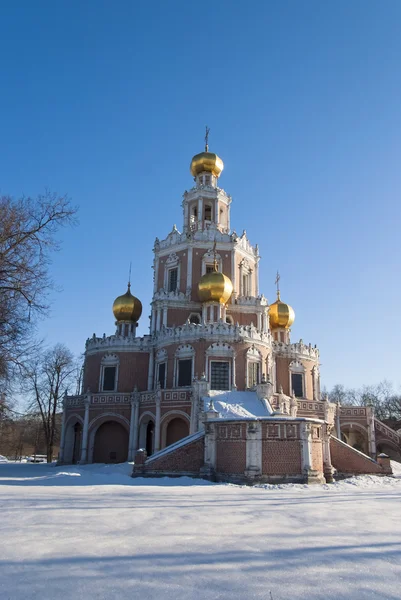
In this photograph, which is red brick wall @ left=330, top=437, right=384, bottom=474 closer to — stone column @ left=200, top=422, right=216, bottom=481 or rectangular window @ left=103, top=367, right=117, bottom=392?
stone column @ left=200, top=422, right=216, bottom=481

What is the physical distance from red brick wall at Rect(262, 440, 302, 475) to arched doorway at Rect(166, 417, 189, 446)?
1175 centimetres

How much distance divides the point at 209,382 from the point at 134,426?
20.9ft

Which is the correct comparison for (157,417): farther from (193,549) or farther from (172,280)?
(193,549)

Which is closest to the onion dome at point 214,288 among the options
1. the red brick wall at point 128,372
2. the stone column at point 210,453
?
the red brick wall at point 128,372

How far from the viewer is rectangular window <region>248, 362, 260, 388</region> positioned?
105 ft

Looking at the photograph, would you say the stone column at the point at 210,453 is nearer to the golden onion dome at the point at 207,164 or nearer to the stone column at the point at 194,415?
the stone column at the point at 194,415

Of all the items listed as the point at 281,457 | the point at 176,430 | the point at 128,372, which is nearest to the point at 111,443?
the point at 128,372

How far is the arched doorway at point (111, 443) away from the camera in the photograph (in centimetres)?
3316

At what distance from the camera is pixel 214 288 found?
112ft

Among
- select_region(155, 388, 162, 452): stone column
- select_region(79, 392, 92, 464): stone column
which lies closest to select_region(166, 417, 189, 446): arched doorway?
select_region(155, 388, 162, 452): stone column

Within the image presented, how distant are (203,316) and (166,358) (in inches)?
158

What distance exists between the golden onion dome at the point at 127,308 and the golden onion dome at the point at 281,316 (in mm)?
11784

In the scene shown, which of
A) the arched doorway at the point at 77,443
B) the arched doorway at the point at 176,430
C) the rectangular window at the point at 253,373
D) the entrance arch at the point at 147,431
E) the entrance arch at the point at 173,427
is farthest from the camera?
the arched doorway at the point at 77,443

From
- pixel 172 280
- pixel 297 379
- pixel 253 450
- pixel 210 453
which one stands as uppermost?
pixel 172 280
